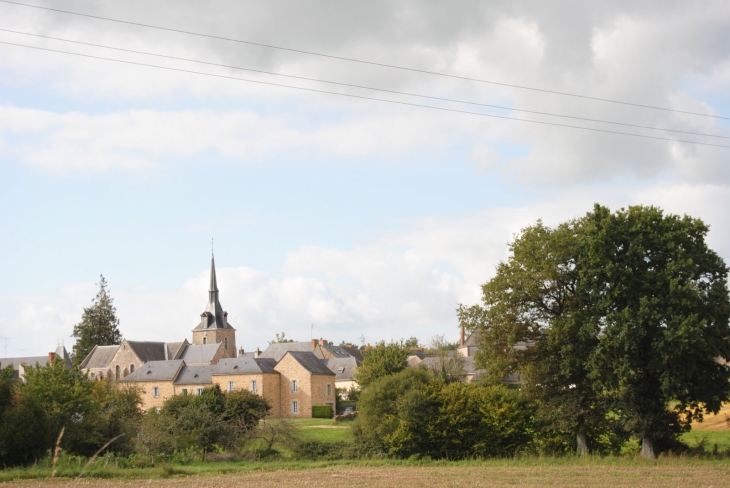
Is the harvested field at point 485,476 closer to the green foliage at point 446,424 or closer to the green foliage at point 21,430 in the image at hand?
the green foliage at point 446,424

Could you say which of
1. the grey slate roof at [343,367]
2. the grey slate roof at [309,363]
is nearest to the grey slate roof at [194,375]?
the grey slate roof at [309,363]

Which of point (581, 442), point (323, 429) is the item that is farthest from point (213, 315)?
point (581, 442)

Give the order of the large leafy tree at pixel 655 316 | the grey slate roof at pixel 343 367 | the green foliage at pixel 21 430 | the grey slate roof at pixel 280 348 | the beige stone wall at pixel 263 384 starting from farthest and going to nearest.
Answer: the grey slate roof at pixel 280 348 < the grey slate roof at pixel 343 367 < the beige stone wall at pixel 263 384 < the large leafy tree at pixel 655 316 < the green foliage at pixel 21 430

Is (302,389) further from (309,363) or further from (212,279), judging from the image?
(212,279)

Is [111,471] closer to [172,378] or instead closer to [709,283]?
[709,283]

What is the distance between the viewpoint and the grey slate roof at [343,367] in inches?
3329

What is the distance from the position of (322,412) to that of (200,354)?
2598 cm

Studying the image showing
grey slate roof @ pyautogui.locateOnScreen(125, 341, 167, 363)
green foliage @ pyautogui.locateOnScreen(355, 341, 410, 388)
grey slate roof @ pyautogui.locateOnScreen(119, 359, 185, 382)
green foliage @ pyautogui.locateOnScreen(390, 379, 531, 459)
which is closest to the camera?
green foliage @ pyautogui.locateOnScreen(390, 379, 531, 459)

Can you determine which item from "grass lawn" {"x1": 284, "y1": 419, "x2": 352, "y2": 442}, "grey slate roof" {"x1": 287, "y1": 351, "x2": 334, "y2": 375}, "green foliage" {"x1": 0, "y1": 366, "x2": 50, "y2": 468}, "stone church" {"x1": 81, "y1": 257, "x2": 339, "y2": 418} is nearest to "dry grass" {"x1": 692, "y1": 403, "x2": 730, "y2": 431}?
"grass lawn" {"x1": 284, "y1": 419, "x2": 352, "y2": 442}

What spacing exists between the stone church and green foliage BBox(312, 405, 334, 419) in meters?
1.11

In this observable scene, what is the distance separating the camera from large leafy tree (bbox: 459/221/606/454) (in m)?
30.8

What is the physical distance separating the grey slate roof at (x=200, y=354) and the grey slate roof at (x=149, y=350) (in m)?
4.84

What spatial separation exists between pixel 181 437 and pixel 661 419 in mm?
20044

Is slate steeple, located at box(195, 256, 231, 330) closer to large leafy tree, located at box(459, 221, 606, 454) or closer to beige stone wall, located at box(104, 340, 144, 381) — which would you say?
beige stone wall, located at box(104, 340, 144, 381)
